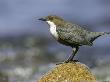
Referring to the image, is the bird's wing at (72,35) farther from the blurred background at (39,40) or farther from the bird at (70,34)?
the blurred background at (39,40)

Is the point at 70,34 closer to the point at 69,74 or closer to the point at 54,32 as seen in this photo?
the point at 54,32

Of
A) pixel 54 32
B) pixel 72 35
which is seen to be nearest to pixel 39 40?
pixel 72 35

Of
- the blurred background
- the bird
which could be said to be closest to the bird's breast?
the bird

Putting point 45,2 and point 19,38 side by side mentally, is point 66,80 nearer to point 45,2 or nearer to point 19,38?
point 19,38

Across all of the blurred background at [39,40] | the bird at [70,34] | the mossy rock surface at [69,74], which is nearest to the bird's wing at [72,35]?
the bird at [70,34]

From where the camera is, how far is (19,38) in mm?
24188

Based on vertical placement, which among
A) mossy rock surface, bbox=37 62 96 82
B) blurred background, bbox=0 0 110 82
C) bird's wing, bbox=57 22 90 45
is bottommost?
blurred background, bbox=0 0 110 82

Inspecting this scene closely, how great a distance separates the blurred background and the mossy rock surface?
396cm

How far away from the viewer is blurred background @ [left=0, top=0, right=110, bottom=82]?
1859 cm

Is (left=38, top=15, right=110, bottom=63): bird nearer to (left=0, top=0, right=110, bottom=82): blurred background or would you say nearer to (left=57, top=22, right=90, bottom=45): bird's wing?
(left=57, top=22, right=90, bottom=45): bird's wing

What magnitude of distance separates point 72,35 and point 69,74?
116 cm

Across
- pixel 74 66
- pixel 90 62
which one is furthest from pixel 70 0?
pixel 74 66

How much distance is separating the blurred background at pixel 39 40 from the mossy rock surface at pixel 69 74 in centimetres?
396

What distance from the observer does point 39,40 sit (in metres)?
23.8
